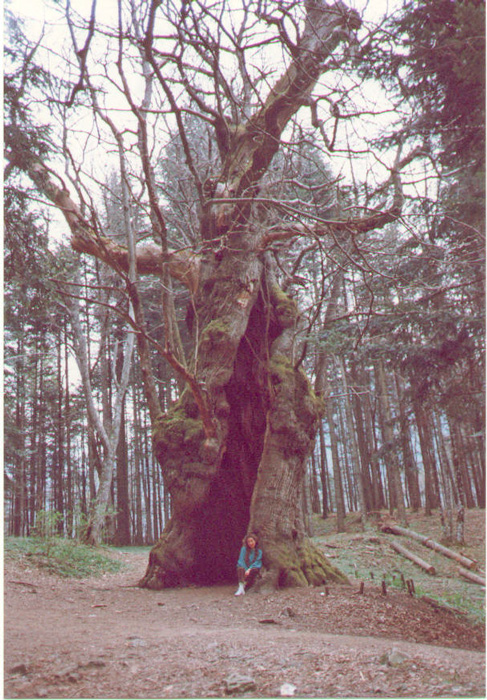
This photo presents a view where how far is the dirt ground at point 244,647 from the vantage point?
2.32 meters

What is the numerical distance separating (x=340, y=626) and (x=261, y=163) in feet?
20.0

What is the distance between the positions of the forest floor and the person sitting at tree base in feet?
0.75

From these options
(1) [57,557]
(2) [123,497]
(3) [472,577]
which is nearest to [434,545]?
(3) [472,577]

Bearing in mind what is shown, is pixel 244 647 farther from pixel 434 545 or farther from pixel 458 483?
pixel 434 545

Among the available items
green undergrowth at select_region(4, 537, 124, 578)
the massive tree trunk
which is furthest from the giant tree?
green undergrowth at select_region(4, 537, 124, 578)

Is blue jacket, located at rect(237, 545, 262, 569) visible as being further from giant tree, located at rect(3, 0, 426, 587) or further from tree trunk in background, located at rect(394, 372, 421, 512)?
tree trunk in background, located at rect(394, 372, 421, 512)

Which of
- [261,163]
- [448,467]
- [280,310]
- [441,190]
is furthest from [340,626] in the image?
[448,467]

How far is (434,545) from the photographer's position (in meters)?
10.8

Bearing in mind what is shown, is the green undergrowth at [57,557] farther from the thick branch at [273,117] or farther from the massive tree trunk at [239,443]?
the thick branch at [273,117]

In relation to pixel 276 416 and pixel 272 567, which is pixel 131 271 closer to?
pixel 276 416

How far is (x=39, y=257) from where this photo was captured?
534cm

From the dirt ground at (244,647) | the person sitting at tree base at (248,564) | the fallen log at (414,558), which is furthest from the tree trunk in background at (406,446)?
the dirt ground at (244,647)

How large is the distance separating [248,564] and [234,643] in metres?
2.99

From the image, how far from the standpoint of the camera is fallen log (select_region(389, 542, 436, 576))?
8578mm
